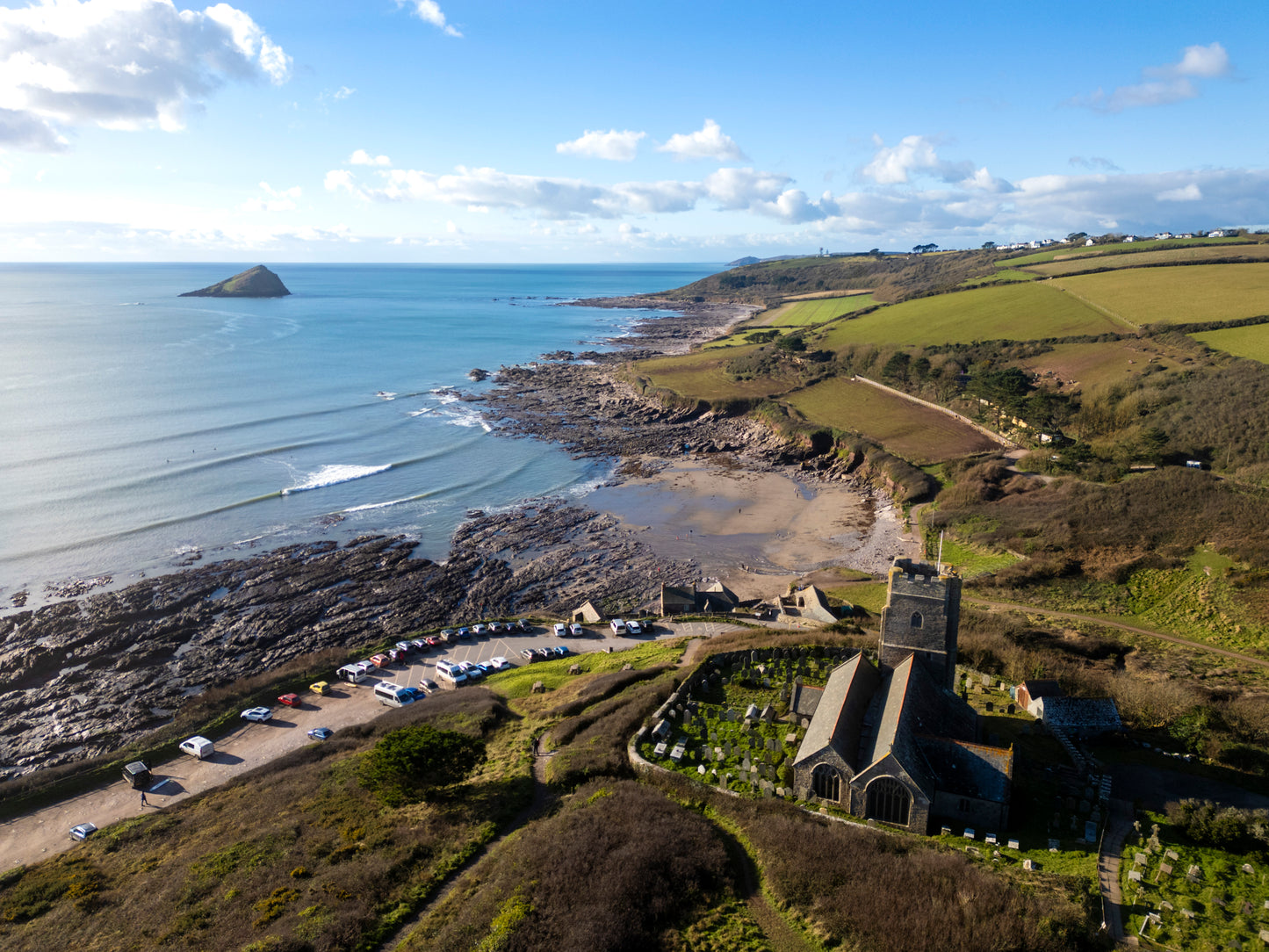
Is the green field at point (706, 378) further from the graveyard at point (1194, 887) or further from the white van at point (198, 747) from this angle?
Result: the graveyard at point (1194, 887)

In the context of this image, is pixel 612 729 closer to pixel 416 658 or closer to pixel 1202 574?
pixel 416 658

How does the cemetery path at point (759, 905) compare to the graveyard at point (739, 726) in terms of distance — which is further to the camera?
the graveyard at point (739, 726)

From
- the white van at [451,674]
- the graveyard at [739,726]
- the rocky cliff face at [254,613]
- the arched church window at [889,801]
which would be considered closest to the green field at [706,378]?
the rocky cliff face at [254,613]

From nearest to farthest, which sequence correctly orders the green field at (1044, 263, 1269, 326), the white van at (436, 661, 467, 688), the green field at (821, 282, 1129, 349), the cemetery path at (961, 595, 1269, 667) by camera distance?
the cemetery path at (961, 595, 1269, 667), the white van at (436, 661, 467, 688), the green field at (1044, 263, 1269, 326), the green field at (821, 282, 1129, 349)

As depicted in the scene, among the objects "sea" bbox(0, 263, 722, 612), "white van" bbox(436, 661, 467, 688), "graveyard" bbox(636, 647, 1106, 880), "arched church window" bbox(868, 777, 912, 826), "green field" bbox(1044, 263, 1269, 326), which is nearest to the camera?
"graveyard" bbox(636, 647, 1106, 880)

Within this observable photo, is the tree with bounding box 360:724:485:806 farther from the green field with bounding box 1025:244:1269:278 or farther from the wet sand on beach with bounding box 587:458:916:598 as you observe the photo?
the green field with bounding box 1025:244:1269:278

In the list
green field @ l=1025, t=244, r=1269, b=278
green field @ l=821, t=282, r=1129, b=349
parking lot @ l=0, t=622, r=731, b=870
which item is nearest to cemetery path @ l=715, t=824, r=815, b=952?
parking lot @ l=0, t=622, r=731, b=870
